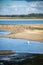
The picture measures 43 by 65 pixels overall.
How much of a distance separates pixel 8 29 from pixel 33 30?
1.07 ft

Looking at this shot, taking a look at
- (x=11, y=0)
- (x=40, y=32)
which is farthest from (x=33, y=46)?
(x=11, y=0)

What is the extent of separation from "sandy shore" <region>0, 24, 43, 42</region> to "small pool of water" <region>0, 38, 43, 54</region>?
5 centimetres

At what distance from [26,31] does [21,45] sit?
20 centimetres

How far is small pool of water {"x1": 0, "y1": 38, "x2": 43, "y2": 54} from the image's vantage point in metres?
2.04

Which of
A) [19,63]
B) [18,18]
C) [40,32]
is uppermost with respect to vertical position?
[18,18]

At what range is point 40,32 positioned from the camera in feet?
6.88

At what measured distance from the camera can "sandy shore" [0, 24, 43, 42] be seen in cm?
207

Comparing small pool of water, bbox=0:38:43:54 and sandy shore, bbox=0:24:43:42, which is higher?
sandy shore, bbox=0:24:43:42

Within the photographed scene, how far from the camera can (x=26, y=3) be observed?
2113 millimetres

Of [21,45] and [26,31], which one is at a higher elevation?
[26,31]

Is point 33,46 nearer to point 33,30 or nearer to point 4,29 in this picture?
point 33,30

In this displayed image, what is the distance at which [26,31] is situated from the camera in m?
2.10

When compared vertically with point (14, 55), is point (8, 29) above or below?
above

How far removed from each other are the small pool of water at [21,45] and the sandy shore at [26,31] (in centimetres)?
5
